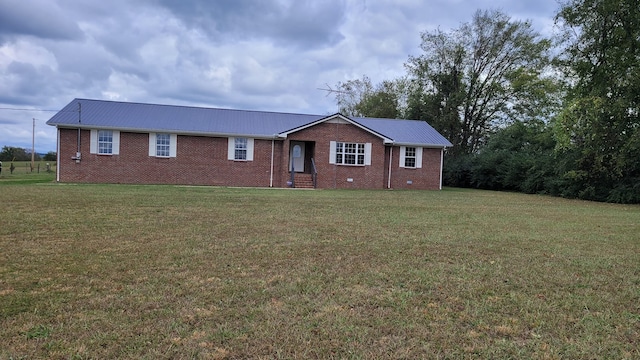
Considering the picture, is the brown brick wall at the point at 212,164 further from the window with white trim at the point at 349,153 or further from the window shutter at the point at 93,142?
the window with white trim at the point at 349,153

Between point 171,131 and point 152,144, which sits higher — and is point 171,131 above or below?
above

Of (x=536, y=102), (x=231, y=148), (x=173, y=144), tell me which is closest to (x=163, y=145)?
(x=173, y=144)

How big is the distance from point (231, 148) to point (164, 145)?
140 inches

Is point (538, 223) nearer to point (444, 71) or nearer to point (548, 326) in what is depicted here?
point (548, 326)

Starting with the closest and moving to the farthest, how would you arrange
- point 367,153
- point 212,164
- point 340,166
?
1. point 212,164
2. point 340,166
3. point 367,153

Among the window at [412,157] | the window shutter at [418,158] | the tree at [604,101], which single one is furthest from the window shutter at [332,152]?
the tree at [604,101]

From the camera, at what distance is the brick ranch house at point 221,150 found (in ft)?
73.5

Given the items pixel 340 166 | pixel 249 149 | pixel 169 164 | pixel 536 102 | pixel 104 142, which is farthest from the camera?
pixel 536 102

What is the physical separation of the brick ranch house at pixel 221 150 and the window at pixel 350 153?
57mm

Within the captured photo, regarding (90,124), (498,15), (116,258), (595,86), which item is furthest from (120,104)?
(498,15)

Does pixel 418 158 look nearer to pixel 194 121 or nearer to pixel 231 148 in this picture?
pixel 231 148

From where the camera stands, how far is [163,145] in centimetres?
2320

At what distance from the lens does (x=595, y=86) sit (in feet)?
63.6

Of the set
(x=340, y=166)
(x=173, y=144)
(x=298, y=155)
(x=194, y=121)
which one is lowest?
(x=340, y=166)
